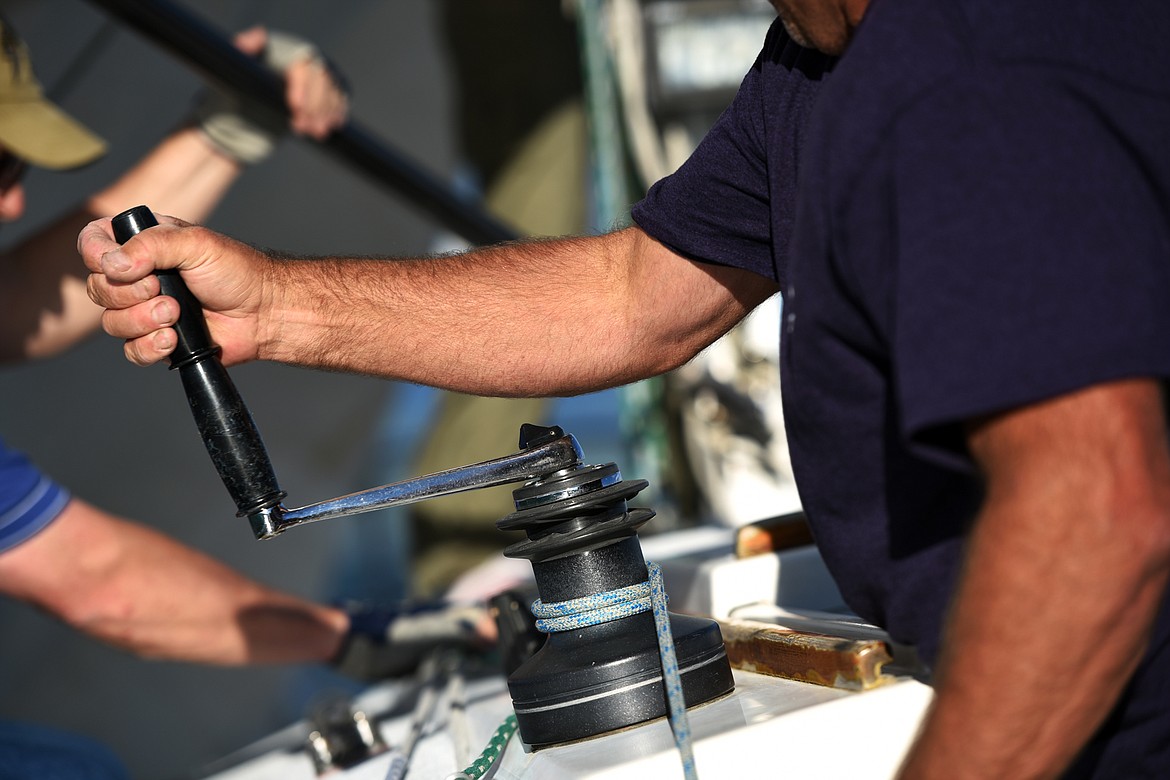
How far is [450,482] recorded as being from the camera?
939mm

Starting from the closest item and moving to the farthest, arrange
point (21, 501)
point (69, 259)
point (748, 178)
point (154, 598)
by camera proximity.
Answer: point (748, 178) < point (21, 501) < point (154, 598) < point (69, 259)

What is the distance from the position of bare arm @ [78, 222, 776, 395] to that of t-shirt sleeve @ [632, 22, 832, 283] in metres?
0.05

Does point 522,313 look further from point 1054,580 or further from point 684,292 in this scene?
point 1054,580

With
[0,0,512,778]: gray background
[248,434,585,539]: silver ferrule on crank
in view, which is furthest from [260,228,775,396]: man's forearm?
[0,0,512,778]: gray background

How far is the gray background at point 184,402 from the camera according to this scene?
9.10 ft

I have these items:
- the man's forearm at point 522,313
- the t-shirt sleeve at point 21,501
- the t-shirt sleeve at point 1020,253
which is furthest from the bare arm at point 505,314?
the t-shirt sleeve at point 21,501

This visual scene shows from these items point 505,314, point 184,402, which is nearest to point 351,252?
point 184,402

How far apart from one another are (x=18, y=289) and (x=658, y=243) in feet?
4.94

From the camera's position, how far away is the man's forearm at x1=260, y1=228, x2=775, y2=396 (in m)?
1.18

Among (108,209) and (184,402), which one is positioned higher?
(108,209)

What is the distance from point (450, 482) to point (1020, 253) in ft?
1.63

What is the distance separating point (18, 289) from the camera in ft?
7.16

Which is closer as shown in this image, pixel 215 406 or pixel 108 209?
pixel 215 406

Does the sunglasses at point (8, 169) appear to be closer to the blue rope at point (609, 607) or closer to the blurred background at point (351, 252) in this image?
the blurred background at point (351, 252)
